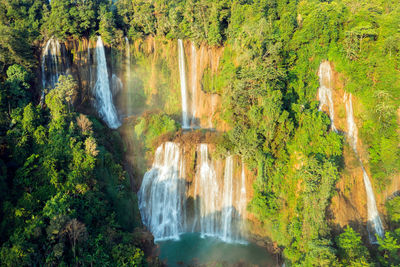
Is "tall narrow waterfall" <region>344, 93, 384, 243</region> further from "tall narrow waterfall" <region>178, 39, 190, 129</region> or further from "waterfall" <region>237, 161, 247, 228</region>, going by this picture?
"tall narrow waterfall" <region>178, 39, 190, 129</region>

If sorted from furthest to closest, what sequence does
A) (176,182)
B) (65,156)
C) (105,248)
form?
(176,182) < (65,156) < (105,248)

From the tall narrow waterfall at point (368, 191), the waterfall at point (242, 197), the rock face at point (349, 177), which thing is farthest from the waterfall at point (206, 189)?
the tall narrow waterfall at point (368, 191)

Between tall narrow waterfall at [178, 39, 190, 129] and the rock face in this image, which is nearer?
the rock face

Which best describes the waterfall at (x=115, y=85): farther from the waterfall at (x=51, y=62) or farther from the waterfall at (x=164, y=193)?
the waterfall at (x=164, y=193)

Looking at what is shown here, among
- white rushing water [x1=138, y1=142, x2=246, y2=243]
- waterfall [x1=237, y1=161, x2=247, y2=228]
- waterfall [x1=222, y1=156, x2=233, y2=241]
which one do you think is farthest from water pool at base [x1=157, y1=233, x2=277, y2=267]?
waterfall [x1=237, y1=161, x2=247, y2=228]

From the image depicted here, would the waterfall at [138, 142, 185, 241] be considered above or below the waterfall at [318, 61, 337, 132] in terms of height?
below

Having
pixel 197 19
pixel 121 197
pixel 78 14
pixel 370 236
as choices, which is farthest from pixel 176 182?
pixel 78 14

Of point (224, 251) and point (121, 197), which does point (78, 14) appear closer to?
point (121, 197)
